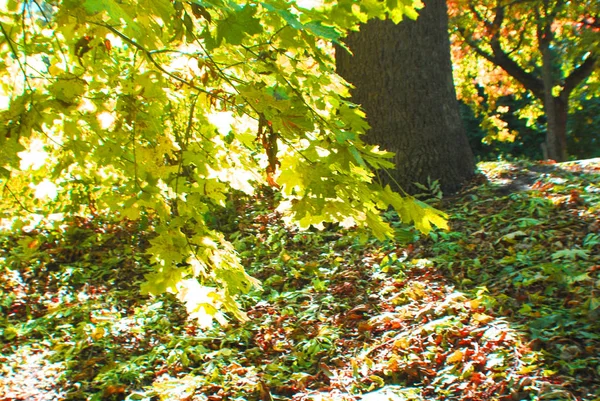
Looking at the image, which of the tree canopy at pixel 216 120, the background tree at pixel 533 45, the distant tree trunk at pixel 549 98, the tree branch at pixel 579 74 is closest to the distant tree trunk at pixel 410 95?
the tree canopy at pixel 216 120

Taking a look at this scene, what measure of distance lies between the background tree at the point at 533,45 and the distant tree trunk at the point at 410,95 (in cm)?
554

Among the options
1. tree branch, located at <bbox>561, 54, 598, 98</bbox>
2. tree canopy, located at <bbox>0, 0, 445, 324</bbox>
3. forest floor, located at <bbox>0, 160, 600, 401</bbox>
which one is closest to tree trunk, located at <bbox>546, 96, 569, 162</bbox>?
tree branch, located at <bbox>561, 54, 598, 98</bbox>

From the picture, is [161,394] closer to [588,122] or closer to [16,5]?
[16,5]

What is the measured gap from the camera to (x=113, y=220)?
653 centimetres

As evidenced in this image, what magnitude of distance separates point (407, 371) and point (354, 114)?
5.76ft

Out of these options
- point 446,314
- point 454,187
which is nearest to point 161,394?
point 446,314

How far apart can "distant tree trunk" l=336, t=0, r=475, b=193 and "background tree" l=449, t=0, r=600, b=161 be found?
554 cm

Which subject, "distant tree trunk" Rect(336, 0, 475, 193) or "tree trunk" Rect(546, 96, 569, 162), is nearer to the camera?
"distant tree trunk" Rect(336, 0, 475, 193)

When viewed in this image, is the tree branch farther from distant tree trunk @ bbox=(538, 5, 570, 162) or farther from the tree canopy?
the tree canopy

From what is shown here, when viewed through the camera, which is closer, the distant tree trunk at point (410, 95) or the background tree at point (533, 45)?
the distant tree trunk at point (410, 95)

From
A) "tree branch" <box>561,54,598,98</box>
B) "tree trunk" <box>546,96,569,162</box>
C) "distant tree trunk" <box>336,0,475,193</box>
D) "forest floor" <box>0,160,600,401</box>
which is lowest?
"forest floor" <box>0,160,600,401</box>

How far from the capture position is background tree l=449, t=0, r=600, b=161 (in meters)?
10.6

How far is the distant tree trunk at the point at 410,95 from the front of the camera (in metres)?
5.43

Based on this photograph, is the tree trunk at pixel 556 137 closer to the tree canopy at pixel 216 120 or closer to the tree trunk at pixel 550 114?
the tree trunk at pixel 550 114
